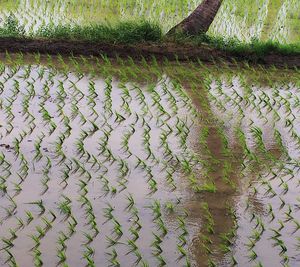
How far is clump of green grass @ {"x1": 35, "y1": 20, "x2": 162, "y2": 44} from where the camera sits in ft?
30.8

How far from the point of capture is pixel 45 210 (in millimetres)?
5031

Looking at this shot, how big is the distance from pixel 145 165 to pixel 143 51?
3549 mm

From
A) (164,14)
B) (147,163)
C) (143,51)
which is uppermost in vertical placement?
(147,163)

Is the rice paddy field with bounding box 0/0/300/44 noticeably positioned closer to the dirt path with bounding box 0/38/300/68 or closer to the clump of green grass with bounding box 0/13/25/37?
the clump of green grass with bounding box 0/13/25/37

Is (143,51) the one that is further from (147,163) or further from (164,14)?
(147,163)

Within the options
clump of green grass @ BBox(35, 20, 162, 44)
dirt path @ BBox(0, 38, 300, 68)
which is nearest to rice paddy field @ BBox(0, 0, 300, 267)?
dirt path @ BBox(0, 38, 300, 68)

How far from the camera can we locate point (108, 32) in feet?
31.0

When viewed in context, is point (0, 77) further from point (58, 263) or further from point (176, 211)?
point (58, 263)

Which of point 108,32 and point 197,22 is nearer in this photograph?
point 108,32

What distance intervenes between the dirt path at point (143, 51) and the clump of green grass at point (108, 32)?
17cm

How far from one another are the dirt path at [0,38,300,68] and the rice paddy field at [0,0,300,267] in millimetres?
194

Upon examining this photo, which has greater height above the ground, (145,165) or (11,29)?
(145,165)

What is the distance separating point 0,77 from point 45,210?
10.8ft

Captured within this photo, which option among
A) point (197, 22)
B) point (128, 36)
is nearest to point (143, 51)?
point (128, 36)
